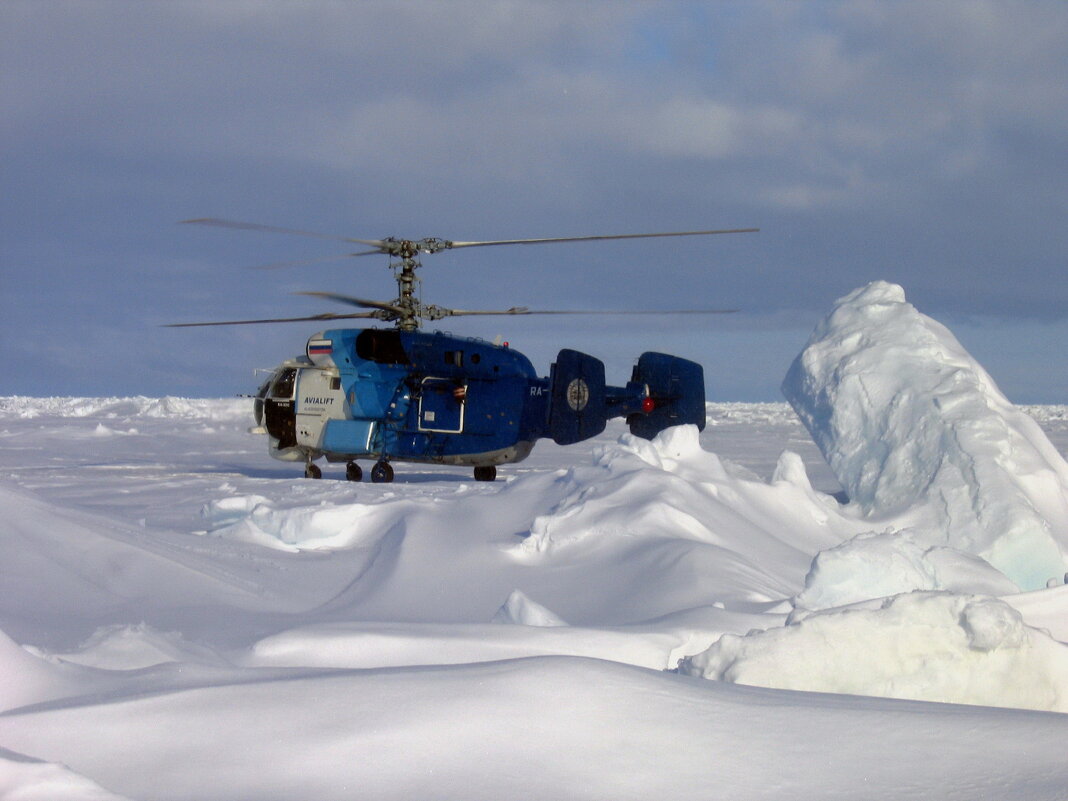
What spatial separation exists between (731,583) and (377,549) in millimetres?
2631

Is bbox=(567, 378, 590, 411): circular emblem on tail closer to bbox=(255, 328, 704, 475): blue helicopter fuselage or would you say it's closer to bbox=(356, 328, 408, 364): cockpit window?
bbox=(255, 328, 704, 475): blue helicopter fuselage

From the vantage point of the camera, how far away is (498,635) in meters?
3.71

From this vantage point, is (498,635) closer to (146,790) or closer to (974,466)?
(146,790)

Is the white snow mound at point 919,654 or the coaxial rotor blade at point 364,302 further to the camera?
the coaxial rotor blade at point 364,302

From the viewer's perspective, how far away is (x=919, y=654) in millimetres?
3229

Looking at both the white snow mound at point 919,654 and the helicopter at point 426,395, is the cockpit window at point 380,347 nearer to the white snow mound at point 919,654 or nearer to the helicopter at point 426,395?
the helicopter at point 426,395

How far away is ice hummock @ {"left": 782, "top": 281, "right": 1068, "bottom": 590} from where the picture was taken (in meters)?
7.65

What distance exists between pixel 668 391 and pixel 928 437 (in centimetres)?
612

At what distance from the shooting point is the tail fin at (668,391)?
14.5m

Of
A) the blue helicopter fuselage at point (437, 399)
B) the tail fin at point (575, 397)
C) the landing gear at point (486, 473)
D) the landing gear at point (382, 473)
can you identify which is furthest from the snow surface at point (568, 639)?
the landing gear at point (486, 473)

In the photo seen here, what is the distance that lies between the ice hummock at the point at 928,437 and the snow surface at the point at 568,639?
0.04 m

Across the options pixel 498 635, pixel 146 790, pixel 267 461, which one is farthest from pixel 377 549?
pixel 267 461

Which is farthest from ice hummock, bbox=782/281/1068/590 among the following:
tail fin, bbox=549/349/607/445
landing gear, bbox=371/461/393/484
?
landing gear, bbox=371/461/393/484

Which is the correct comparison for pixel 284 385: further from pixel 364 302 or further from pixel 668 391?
pixel 668 391
